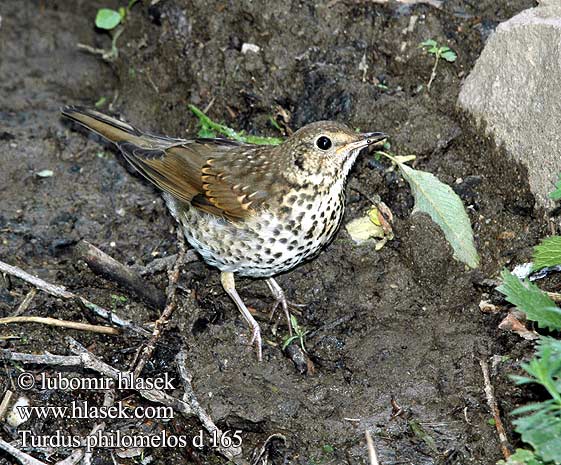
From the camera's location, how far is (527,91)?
4.71 m

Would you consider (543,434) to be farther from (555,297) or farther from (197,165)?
(197,165)

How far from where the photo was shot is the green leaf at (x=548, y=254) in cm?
415

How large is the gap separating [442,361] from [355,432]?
0.59 metres

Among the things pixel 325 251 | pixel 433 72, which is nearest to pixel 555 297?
pixel 325 251

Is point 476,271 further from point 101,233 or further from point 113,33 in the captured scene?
point 113,33

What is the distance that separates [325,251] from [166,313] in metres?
0.96

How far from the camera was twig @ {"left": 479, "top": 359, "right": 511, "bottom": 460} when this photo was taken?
3.91 meters

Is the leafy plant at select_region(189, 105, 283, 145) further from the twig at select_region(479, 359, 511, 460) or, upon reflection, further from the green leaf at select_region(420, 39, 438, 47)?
the twig at select_region(479, 359, 511, 460)

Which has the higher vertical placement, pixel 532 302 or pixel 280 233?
pixel 532 302

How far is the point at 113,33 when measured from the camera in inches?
253

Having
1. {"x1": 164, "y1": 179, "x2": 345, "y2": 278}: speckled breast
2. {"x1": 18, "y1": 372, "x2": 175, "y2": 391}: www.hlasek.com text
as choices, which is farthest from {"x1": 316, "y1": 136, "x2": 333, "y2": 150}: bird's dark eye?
{"x1": 18, "y1": 372, "x2": 175, "y2": 391}: www.hlasek.com text

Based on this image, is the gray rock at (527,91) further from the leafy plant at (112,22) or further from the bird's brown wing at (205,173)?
the leafy plant at (112,22)

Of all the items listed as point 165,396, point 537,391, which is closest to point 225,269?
point 165,396

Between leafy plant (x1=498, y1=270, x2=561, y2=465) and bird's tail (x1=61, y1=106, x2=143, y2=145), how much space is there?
2.44 metres
